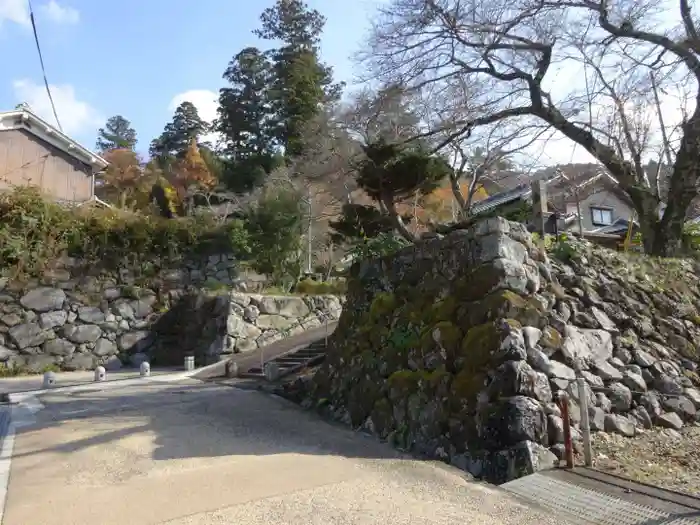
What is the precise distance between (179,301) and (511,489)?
1232cm

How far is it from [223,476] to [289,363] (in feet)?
20.8

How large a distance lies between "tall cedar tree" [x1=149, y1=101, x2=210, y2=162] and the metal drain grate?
3386 centimetres

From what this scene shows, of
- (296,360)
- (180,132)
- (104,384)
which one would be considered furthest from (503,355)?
(180,132)

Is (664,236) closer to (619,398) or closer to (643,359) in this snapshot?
(643,359)

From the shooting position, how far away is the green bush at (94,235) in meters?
12.9

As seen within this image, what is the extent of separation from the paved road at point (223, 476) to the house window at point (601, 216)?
87.5ft

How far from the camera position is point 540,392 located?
4762mm

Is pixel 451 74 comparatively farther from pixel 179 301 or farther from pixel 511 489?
pixel 179 301

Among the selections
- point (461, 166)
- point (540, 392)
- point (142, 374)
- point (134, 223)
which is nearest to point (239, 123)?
point (134, 223)

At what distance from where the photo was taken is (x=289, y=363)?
10805mm

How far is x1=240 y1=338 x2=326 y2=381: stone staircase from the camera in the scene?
9672 mm

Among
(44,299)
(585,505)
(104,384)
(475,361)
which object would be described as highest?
(44,299)

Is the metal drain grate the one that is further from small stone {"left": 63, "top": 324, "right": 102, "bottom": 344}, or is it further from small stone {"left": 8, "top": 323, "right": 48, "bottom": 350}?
small stone {"left": 8, "top": 323, "right": 48, "bottom": 350}

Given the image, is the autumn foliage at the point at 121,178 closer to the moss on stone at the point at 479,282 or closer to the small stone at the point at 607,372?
the moss on stone at the point at 479,282
